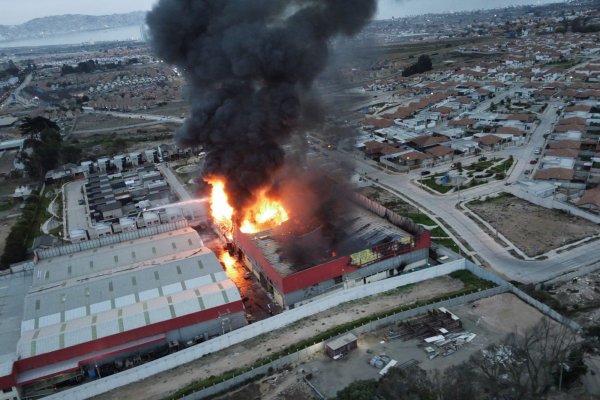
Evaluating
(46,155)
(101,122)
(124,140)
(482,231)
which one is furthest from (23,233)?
(101,122)

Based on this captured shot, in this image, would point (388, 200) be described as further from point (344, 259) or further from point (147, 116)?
point (147, 116)

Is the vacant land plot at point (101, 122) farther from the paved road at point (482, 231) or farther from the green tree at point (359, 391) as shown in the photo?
the green tree at point (359, 391)

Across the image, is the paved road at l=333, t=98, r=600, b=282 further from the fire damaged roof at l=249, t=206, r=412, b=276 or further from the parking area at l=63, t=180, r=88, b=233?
the parking area at l=63, t=180, r=88, b=233

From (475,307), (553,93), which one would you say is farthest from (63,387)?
(553,93)

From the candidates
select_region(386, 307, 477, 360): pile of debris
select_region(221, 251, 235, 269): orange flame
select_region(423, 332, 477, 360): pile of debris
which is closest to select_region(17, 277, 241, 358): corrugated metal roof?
select_region(221, 251, 235, 269): orange flame

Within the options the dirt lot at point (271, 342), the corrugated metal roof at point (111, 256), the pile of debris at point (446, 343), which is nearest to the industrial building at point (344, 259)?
the dirt lot at point (271, 342)

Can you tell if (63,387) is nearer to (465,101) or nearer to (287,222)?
(287,222)
